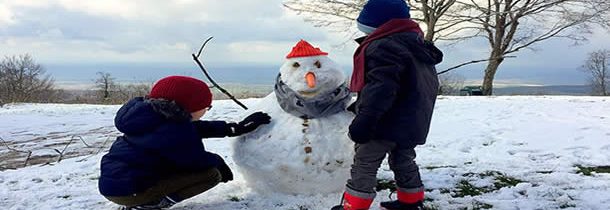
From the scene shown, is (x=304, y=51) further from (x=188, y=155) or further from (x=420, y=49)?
(x=188, y=155)

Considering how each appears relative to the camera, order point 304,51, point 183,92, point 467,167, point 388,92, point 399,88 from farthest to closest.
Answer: point 467,167, point 304,51, point 183,92, point 399,88, point 388,92

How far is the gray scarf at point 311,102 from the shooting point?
349cm

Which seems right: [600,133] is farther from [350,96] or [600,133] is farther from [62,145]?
[62,145]

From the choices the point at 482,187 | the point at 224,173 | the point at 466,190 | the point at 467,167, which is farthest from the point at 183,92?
the point at 467,167

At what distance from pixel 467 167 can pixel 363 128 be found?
210 cm

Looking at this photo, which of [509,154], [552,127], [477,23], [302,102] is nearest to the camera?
[302,102]

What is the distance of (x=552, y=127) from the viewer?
7.07 meters

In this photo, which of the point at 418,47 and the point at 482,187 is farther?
the point at 482,187

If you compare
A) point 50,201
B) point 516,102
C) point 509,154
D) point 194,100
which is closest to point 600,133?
point 509,154

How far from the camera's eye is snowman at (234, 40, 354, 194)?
11.2 feet

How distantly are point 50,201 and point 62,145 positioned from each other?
3.89m

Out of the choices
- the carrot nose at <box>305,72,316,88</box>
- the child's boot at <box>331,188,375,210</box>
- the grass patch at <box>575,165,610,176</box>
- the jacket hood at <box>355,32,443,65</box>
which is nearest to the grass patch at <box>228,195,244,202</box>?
the child's boot at <box>331,188,375,210</box>

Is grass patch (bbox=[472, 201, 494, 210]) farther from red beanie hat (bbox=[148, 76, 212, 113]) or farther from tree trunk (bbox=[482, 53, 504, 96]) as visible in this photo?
tree trunk (bbox=[482, 53, 504, 96])

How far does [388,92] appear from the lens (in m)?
2.85
